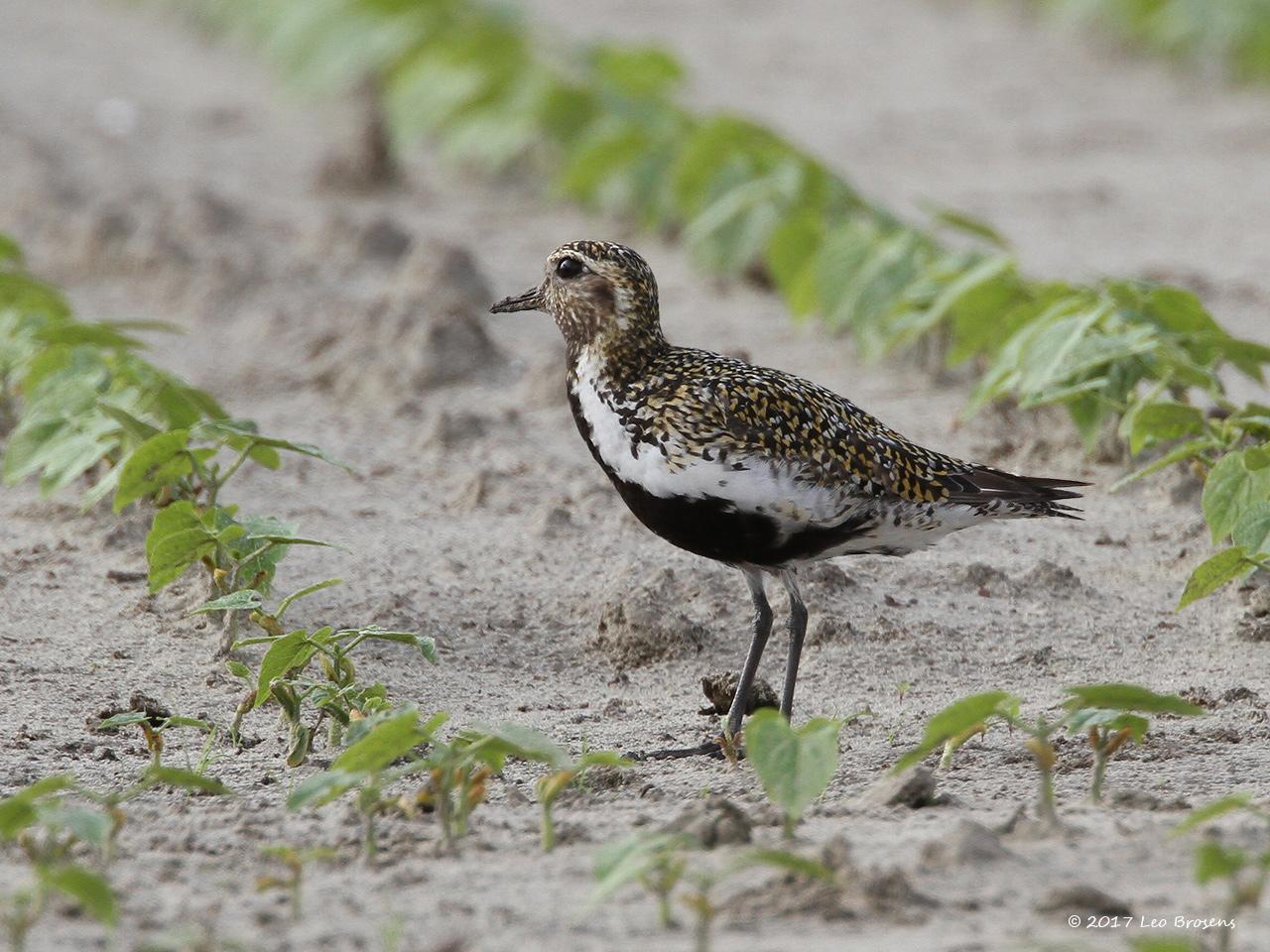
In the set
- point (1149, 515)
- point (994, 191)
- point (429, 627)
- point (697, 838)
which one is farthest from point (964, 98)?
point (697, 838)

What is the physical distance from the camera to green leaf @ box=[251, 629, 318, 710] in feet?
14.8

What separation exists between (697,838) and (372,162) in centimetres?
879

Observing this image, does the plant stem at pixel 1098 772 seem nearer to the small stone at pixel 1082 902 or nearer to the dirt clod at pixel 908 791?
the dirt clod at pixel 908 791

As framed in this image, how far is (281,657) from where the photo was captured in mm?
4516

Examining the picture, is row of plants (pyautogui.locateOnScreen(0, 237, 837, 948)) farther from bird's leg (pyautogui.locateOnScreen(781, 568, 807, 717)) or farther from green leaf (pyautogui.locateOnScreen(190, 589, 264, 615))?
bird's leg (pyautogui.locateOnScreen(781, 568, 807, 717))

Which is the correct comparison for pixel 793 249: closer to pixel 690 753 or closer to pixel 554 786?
pixel 690 753

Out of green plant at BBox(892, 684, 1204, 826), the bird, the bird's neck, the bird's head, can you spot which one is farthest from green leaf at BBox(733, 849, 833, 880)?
the bird's head

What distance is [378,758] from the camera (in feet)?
12.5

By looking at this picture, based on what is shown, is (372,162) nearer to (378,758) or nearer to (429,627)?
(429,627)

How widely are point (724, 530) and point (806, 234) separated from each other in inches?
155

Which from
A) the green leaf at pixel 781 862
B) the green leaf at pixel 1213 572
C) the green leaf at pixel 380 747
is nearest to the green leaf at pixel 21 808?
the green leaf at pixel 380 747

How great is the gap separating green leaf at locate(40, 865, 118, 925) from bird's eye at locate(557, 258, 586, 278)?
2.27 metres

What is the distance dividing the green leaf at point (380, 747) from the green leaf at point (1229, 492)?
2.45 metres

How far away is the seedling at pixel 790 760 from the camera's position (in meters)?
3.70
